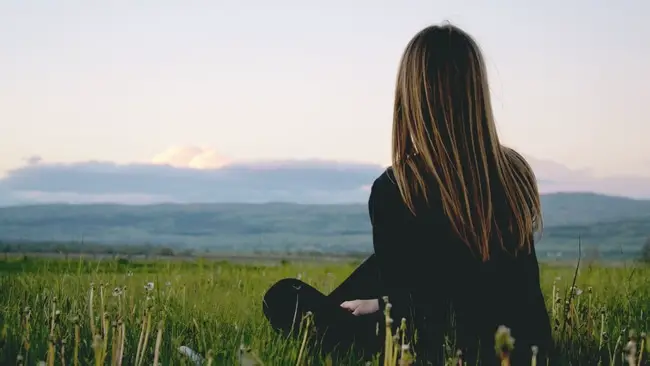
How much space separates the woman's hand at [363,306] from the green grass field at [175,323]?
24cm

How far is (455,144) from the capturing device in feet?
13.5

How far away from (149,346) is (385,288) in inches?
46.2

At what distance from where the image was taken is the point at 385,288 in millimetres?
4199

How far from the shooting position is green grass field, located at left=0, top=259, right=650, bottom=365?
3.85 m

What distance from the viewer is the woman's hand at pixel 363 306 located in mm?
4594

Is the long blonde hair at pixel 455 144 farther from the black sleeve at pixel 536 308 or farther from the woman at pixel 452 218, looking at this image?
the black sleeve at pixel 536 308

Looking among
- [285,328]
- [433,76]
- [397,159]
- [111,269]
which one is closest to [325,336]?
[285,328]

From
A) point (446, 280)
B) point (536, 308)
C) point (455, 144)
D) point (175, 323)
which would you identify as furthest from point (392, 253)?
point (175, 323)

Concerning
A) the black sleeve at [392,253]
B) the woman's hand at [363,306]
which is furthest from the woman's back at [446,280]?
the woman's hand at [363,306]

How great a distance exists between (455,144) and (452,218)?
34 cm

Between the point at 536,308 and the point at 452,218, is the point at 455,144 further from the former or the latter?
the point at 536,308

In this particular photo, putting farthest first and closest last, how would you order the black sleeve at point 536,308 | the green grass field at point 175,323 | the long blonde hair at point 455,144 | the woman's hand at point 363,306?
the woman's hand at point 363,306 → the black sleeve at point 536,308 → the long blonde hair at point 455,144 → the green grass field at point 175,323

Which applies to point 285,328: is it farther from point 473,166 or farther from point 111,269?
point 111,269

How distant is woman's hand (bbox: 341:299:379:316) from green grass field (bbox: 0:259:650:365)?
0.24 meters
